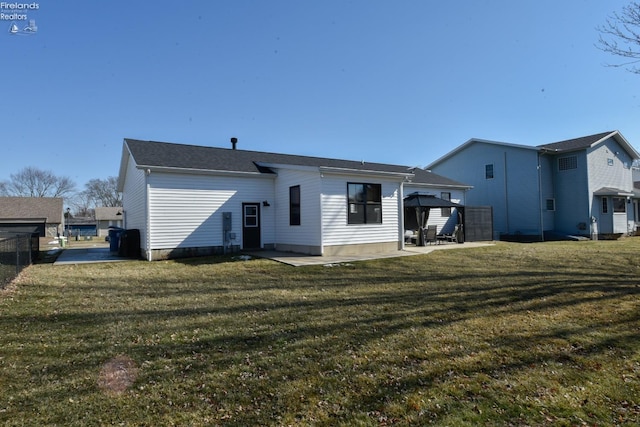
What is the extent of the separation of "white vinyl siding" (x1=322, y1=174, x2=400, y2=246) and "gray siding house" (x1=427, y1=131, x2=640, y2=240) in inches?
495

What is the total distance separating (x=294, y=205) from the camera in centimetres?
1411

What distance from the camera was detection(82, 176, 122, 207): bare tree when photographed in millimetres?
65875

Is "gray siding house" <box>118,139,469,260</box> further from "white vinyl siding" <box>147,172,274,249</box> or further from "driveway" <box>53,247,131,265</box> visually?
"driveway" <box>53,247,131,265</box>

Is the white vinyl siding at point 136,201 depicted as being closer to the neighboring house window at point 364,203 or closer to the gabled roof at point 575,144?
the neighboring house window at point 364,203

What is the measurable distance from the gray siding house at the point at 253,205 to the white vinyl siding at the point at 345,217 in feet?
0.12

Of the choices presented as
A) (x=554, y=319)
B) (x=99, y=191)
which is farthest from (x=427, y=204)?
(x=99, y=191)

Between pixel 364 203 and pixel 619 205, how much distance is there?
2118cm

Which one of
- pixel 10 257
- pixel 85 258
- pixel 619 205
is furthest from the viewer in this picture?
pixel 619 205

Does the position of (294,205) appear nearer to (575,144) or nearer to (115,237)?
(115,237)

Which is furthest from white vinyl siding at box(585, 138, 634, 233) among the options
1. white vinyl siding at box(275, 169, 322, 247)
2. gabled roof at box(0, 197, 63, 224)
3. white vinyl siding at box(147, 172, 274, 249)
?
gabled roof at box(0, 197, 63, 224)

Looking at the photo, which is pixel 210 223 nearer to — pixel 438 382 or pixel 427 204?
pixel 427 204

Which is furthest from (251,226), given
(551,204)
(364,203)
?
(551,204)

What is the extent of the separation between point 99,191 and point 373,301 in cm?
7377

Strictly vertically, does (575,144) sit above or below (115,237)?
above
